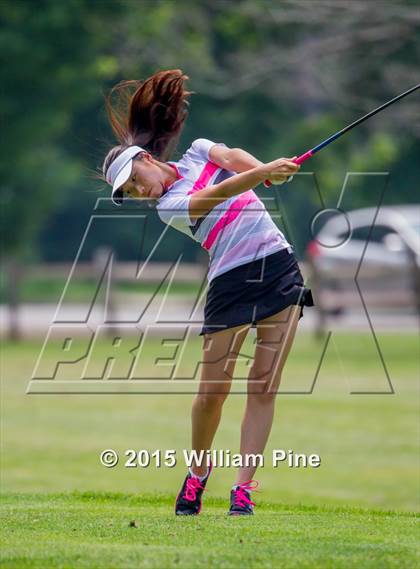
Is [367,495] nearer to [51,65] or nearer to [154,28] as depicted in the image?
[154,28]

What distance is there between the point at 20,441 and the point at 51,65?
15.2 meters

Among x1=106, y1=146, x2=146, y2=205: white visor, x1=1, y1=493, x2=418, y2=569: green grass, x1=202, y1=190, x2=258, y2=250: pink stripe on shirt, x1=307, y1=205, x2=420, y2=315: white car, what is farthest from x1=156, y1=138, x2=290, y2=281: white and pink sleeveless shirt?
x1=307, y1=205, x2=420, y2=315: white car

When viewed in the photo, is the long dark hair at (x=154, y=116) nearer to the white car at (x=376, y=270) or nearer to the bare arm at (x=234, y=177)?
the bare arm at (x=234, y=177)

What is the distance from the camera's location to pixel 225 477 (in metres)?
11.8

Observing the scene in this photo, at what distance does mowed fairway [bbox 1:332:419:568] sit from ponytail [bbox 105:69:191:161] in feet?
5.96

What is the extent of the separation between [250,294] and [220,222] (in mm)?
364

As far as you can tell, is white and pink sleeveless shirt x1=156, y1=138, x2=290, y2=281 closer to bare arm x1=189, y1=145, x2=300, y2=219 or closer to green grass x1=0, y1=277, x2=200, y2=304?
bare arm x1=189, y1=145, x2=300, y2=219

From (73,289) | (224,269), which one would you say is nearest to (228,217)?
(224,269)

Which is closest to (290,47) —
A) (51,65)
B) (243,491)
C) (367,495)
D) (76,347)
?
(51,65)

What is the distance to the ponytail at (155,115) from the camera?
6.54 m

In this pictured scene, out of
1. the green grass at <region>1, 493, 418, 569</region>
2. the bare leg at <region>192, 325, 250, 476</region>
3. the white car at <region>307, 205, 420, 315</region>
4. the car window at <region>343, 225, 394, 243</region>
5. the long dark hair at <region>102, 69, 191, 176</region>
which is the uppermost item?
the car window at <region>343, 225, 394, 243</region>

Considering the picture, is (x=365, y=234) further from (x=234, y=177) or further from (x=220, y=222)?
(x=234, y=177)

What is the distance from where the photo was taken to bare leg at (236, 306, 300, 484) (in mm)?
6367

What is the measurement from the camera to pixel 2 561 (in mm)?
5078
